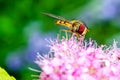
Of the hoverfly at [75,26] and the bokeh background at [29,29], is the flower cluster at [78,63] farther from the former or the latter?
the bokeh background at [29,29]

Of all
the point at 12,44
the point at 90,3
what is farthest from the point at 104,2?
the point at 12,44

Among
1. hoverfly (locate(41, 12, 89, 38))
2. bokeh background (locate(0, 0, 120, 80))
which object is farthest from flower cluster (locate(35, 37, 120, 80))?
bokeh background (locate(0, 0, 120, 80))

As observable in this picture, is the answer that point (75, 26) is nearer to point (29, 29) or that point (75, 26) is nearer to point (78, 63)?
point (78, 63)

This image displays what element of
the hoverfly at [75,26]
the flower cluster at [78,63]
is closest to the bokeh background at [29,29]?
the hoverfly at [75,26]

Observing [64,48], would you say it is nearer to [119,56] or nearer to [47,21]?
[119,56]

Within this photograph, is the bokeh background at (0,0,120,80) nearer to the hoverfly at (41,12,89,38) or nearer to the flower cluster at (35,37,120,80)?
the hoverfly at (41,12,89,38)
